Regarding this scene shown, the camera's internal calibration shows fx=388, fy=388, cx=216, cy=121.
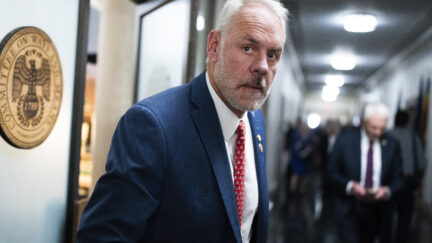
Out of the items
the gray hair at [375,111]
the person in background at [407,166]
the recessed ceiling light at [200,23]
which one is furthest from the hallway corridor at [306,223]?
the recessed ceiling light at [200,23]

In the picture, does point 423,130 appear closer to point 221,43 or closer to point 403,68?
point 403,68

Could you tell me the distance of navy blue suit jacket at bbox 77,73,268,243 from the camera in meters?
1.03

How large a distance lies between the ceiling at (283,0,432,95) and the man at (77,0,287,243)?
192cm

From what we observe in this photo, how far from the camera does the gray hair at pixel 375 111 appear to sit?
3000 millimetres

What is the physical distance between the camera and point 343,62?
9.23m

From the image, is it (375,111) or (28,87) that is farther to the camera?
(375,111)

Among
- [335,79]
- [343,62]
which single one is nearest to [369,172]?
[343,62]

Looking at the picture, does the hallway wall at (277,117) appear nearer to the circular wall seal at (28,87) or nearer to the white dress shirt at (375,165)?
the white dress shirt at (375,165)

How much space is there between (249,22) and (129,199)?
25.5 inches

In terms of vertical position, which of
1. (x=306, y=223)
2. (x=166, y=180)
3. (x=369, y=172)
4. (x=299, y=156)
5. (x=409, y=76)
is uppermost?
(x=409, y=76)

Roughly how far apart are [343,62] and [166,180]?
8.86 m

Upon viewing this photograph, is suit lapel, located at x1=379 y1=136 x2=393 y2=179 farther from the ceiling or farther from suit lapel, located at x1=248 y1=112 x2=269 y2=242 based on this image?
suit lapel, located at x1=248 y1=112 x2=269 y2=242

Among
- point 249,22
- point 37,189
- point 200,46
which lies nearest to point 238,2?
point 249,22

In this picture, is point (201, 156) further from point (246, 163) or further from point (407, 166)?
point (407, 166)
